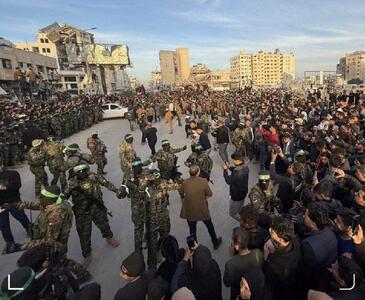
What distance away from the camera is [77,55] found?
191 feet

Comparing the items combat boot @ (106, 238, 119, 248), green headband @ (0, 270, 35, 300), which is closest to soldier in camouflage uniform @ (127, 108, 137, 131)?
combat boot @ (106, 238, 119, 248)

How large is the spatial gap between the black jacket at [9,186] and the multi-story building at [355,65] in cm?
17982

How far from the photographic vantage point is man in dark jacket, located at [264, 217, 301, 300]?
107 inches

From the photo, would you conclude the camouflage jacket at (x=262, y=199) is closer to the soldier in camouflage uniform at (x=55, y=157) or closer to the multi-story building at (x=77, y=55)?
the soldier in camouflage uniform at (x=55, y=157)

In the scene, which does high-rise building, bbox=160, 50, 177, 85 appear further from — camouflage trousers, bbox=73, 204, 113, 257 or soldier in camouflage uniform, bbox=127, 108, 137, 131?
camouflage trousers, bbox=73, 204, 113, 257

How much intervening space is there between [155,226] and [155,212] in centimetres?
23

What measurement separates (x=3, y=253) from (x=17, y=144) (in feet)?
22.9

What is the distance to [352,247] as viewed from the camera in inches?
114

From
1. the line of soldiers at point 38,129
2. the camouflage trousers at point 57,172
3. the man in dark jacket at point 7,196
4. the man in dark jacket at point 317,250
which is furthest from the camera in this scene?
the line of soldiers at point 38,129

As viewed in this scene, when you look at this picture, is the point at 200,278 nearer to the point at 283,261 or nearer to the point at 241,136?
the point at 283,261

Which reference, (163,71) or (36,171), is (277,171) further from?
(163,71)

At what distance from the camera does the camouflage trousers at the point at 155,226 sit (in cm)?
465

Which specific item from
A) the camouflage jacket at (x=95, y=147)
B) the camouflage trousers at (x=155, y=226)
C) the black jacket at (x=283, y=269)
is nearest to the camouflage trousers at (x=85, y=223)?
the camouflage trousers at (x=155, y=226)

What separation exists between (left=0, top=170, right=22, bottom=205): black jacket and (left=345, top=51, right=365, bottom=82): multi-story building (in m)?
180
